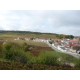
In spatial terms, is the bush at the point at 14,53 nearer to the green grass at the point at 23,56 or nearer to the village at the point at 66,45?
the green grass at the point at 23,56

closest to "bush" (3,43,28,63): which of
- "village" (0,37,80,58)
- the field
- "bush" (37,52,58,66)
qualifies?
the field

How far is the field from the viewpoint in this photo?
13156mm

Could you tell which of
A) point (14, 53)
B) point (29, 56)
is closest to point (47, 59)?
point (29, 56)

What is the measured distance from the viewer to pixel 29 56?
13211mm

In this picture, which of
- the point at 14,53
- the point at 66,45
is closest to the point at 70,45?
the point at 66,45

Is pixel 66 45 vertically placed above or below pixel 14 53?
above

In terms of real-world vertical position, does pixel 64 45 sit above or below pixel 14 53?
above

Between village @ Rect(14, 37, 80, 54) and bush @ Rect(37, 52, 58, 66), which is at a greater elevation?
village @ Rect(14, 37, 80, 54)

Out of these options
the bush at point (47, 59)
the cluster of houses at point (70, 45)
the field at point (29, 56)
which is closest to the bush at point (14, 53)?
the field at point (29, 56)

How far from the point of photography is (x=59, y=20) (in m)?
13.2

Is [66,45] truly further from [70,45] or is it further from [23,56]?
[23,56]

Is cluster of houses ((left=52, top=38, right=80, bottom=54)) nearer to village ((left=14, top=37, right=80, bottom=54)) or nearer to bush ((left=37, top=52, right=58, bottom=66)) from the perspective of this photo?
village ((left=14, top=37, right=80, bottom=54))

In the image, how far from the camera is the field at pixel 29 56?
1316cm

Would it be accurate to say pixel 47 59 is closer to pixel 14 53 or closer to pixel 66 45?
pixel 66 45
